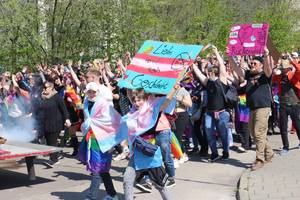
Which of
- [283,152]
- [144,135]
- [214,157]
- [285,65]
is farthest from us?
[285,65]

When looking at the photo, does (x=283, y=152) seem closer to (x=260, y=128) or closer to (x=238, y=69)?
(x=260, y=128)

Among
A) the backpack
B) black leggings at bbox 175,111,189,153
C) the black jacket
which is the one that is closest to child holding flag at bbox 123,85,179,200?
black leggings at bbox 175,111,189,153

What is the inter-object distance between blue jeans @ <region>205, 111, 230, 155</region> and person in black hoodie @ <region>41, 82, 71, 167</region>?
2.64m

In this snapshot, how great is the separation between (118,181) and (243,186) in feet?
6.65

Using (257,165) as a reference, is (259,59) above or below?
above

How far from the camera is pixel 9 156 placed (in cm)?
836

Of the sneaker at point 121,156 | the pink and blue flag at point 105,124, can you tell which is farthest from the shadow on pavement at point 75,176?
the pink and blue flag at point 105,124

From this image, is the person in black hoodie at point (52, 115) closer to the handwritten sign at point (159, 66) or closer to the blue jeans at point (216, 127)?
the blue jeans at point (216, 127)

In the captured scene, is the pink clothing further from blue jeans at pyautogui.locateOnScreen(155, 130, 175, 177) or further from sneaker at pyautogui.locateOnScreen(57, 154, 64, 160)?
sneaker at pyautogui.locateOnScreen(57, 154, 64, 160)

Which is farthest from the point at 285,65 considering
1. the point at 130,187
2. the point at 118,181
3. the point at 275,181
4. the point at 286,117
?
the point at 130,187

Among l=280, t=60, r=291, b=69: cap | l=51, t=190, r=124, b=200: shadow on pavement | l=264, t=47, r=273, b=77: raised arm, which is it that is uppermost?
l=264, t=47, r=273, b=77: raised arm

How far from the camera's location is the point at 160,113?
22.9 ft

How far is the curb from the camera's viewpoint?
7.28 m

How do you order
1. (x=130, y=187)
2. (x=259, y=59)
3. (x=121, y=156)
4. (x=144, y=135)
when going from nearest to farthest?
(x=130, y=187), (x=144, y=135), (x=259, y=59), (x=121, y=156)
